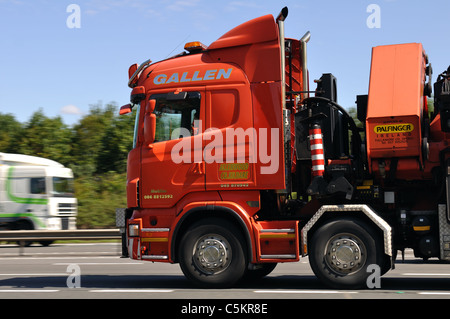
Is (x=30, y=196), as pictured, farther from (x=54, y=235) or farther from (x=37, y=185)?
(x=54, y=235)

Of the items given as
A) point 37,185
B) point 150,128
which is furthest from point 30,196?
point 150,128

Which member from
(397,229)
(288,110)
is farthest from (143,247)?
(397,229)

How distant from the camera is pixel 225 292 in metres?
8.80

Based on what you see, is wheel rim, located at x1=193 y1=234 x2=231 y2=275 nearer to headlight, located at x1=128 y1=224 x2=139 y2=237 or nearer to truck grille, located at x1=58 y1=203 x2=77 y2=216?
headlight, located at x1=128 y1=224 x2=139 y2=237

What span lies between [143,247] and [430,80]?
192 inches

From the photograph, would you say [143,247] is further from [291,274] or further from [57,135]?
[57,135]

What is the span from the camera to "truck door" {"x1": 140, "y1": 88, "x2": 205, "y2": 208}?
935 centimetres

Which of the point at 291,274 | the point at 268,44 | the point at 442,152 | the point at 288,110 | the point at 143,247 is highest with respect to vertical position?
the point at 268,44

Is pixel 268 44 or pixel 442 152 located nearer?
pixel 442 152

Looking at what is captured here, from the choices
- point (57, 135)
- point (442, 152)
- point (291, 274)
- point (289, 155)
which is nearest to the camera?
point (442, 152)

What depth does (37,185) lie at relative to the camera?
21781 mm

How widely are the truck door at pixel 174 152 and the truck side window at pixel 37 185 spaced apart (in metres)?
13.1

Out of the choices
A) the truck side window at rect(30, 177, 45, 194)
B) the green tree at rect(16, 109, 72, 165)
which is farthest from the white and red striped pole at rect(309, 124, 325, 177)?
the green tree at rect(16, 109, 72, 165)
